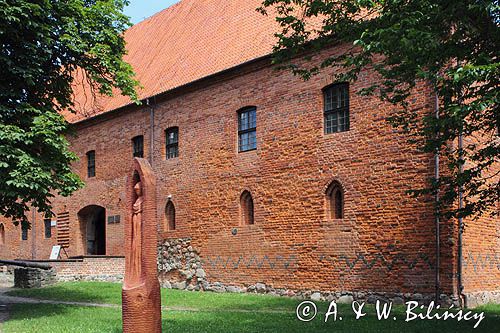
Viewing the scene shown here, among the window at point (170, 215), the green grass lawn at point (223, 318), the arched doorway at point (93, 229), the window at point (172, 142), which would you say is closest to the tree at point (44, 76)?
the green grass lawn at point (223, 318)

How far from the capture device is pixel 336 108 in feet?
55.0

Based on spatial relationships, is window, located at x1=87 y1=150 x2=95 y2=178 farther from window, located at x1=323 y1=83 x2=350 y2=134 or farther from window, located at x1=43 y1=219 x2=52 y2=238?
window, located at x1=323 y1=83 x2=350 y2=134

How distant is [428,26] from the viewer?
30.3 feet

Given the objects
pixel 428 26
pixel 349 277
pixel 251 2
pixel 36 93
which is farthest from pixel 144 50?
pixel 428 26

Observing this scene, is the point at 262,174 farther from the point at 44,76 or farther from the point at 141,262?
the point at 141,262

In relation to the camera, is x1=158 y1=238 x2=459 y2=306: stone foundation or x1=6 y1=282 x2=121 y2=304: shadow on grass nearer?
x1=158 y1=238 x2=459 y2=306: stone foundation

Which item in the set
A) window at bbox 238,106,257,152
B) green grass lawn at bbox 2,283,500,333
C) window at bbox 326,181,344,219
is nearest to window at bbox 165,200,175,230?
window at bbox 238,106,257,152

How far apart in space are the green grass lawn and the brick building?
117cm

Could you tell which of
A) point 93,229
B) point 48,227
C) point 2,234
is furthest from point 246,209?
point 2,234

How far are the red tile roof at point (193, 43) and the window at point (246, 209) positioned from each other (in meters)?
3.98

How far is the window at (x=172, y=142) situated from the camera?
21836 millimetres

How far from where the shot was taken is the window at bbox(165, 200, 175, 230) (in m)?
21.8

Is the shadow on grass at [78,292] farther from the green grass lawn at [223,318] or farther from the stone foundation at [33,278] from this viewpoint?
the stone foundation at [33,278]

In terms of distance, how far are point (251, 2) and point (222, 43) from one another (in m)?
2.02
